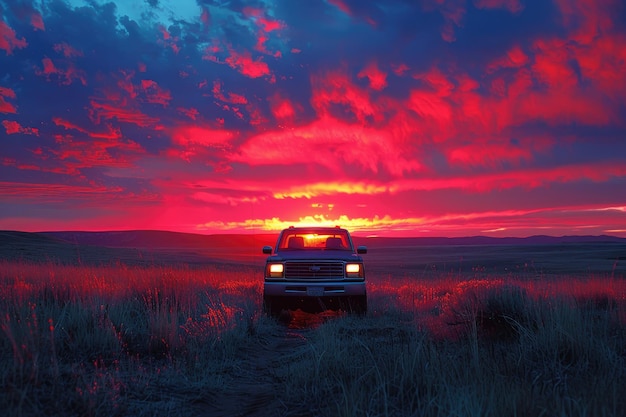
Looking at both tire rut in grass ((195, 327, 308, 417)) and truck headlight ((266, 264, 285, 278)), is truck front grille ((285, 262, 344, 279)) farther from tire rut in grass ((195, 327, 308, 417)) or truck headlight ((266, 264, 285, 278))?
tire rut in grass ((195, 327, 308, 417))

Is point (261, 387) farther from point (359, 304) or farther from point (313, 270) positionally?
point (359, 304)

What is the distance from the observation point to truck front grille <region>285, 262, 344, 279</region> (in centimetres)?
1062

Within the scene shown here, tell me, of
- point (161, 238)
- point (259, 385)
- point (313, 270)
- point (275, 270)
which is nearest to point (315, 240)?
point (313, 270)

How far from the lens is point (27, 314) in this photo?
22.5ft

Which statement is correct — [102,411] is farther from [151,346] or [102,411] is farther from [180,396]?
[151,346]

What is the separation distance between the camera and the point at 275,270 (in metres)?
10.7

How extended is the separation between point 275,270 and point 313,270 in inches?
33.5

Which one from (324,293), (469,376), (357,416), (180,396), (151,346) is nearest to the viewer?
(357,416)

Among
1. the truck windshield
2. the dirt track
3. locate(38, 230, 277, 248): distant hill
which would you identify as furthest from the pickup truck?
locate(38, 230, 277, 248): distant hill

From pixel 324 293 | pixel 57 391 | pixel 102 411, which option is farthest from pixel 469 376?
pixel 324 293

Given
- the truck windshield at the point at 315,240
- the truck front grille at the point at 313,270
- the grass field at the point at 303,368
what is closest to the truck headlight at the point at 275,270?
the truck front grille at the point at 313,270

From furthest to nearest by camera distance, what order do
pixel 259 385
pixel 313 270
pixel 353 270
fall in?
pixel 353 270 → pixel 313 270 → pixel 259 385

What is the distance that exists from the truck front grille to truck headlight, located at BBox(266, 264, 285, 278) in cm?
11

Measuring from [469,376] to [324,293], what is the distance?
5832 mm
